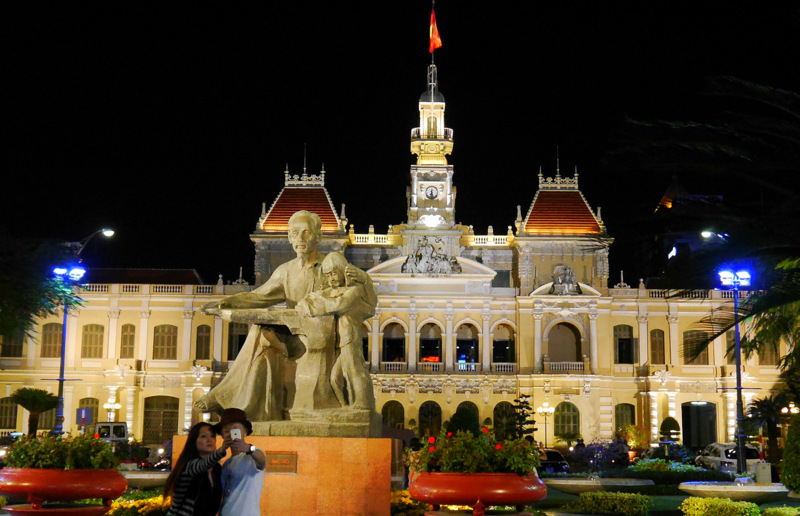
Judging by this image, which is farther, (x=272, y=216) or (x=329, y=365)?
(x=272, y=216)

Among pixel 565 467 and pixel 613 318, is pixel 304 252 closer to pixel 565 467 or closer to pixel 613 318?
pixel 565 467

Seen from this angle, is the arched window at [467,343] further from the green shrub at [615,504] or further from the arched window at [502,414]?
the green shrub at [615,504]

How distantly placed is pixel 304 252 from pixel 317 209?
40.5m

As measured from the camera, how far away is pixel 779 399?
127 ft

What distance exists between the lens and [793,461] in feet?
53.2

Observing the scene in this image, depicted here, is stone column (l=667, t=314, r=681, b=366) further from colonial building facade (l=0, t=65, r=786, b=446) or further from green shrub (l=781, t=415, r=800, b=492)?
green shrub (l=781, t=415, r=800, b=492)

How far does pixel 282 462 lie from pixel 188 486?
126 inches

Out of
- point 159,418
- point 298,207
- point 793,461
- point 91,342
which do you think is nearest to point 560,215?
point 298,207

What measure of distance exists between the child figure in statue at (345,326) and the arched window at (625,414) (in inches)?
1597

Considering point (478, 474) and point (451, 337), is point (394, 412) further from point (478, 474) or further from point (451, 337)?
point (478, 474)

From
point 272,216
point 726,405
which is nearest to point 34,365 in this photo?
point 272,216

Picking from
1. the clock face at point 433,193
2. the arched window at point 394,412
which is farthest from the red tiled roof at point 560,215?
the arched window at point 394,412

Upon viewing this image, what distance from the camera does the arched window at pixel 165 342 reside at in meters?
50.1

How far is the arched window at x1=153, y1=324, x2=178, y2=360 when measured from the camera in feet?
164
